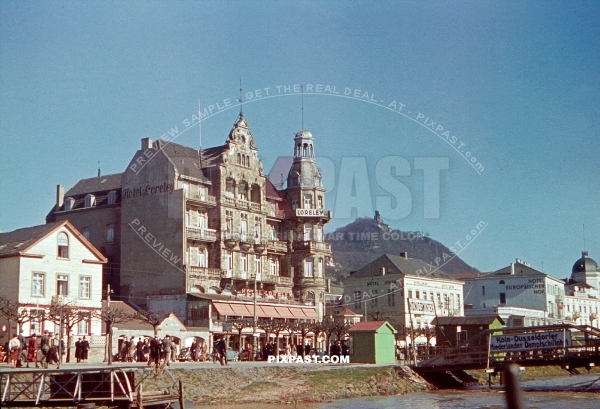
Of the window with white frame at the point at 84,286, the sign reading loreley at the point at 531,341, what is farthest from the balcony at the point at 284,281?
the sign reading loreley at the point at 531,341

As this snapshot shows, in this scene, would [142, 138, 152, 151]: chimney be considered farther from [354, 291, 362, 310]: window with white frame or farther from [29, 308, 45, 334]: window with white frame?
[354, 291, 362, 310]: window with white frame

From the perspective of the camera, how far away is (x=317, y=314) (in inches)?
2977

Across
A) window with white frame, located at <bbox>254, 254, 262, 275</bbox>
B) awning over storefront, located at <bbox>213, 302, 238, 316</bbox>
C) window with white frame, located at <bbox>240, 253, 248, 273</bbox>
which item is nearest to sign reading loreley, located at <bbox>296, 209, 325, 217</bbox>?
window with white frame, located at <bbox>254, 254, 262, 275</bbox>

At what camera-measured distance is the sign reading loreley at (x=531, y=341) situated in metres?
42.2

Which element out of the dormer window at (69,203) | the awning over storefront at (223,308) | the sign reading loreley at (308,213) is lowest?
the awning over storefront at (223,308)

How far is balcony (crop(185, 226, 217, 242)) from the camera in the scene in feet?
219

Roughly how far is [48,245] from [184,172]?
55.8ft

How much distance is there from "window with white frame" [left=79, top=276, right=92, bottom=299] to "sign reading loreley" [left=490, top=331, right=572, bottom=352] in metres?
28.6

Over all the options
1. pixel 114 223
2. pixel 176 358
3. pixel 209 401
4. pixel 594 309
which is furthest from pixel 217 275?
pixel 594 309

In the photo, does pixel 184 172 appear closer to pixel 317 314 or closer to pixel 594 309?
pixel 317 314

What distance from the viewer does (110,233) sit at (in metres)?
71.2

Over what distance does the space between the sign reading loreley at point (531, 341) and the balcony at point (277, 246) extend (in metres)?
34.0

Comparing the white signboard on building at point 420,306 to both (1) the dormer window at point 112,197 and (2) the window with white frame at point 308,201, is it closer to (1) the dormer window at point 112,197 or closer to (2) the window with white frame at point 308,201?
(2) the window with white frame at point 308,201

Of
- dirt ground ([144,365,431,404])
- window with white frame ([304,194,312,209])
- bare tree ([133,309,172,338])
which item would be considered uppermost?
window with white frame ([304,194,312,209])
